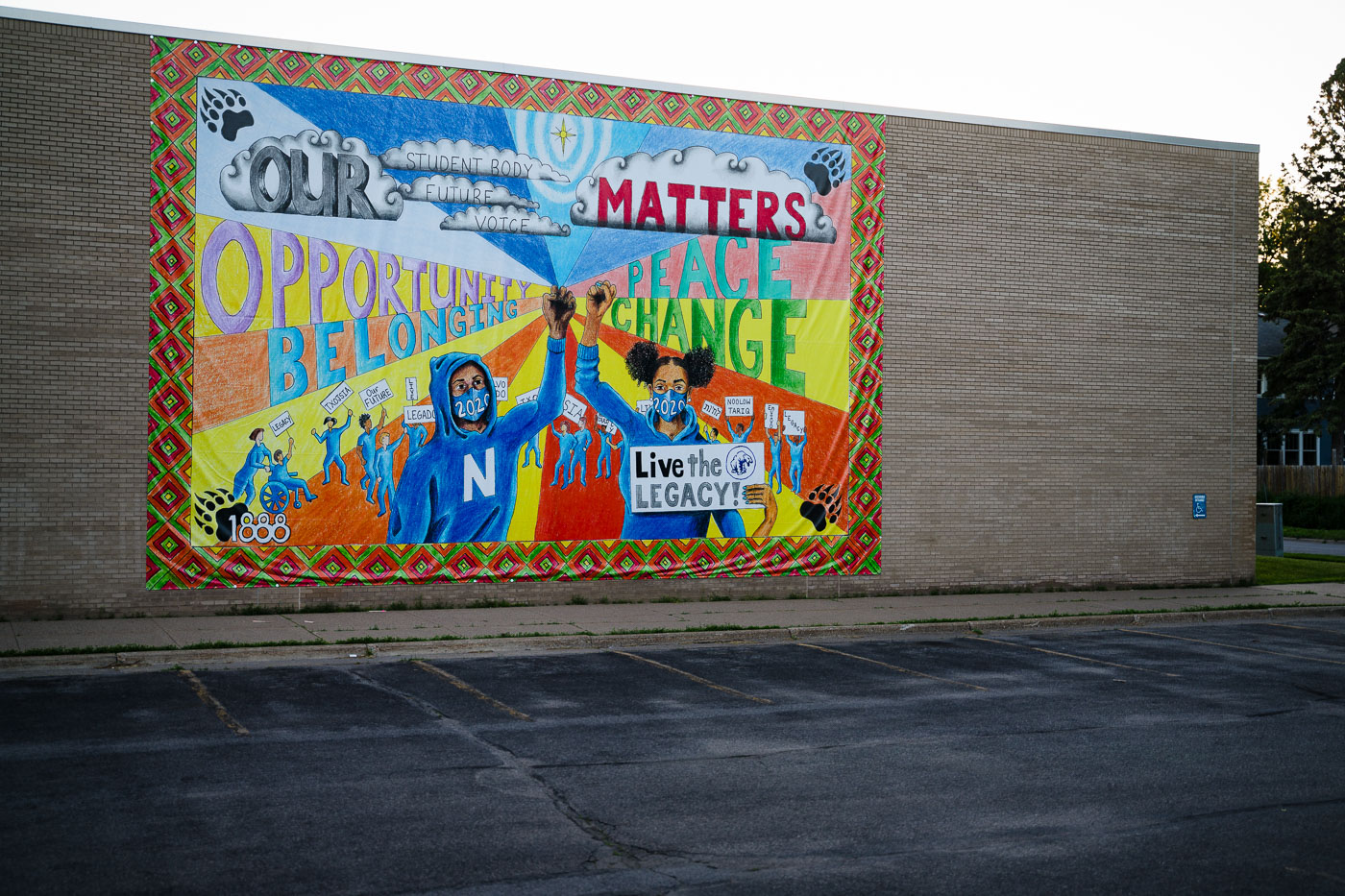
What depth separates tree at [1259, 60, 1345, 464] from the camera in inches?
1976

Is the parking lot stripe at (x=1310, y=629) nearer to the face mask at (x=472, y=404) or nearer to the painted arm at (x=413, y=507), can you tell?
the face mask at (x=472, y=404)

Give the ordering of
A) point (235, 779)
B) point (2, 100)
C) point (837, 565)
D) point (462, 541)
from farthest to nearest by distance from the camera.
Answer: point (837, 565)
point (462, 541)
point (2, 100)
point (235, 779)

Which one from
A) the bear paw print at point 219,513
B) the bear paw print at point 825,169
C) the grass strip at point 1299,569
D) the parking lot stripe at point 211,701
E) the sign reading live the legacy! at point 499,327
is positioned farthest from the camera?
the grass strip at point 1299,569

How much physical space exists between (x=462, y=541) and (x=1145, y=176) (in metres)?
13.4

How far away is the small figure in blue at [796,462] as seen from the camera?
19.8 m

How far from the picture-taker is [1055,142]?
837 inches

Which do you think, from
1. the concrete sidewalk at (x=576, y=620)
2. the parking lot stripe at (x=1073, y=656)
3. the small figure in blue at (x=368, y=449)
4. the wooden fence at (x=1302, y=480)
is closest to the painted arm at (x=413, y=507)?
the small figure in blue at (x=368, y=449)

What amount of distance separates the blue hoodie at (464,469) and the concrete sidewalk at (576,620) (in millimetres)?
1213

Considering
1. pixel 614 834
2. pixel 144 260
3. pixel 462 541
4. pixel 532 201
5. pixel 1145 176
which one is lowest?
pixel 614 834

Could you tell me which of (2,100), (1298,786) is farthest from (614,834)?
(2,100)

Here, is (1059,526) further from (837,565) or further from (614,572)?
(614,572)

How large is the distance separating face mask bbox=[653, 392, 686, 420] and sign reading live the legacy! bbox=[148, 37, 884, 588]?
2.7 inches

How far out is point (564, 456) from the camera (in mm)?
18578

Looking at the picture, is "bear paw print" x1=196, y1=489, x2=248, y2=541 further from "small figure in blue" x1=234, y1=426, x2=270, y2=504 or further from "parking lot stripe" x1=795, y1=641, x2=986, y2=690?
"parking lot stripe" x1=795, y1=641, x2=986, y2=690
